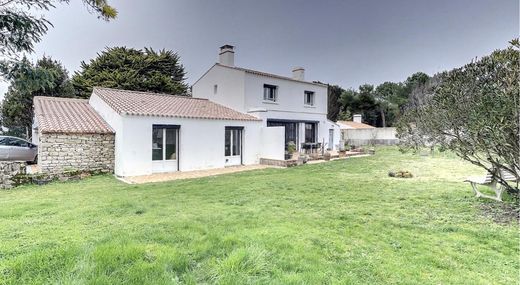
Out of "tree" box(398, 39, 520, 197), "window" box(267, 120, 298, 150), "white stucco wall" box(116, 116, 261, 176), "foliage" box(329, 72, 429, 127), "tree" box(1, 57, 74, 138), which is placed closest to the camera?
"tree" box(398, 39, 520, 197)

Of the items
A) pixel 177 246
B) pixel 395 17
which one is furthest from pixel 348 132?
pixel 177 246

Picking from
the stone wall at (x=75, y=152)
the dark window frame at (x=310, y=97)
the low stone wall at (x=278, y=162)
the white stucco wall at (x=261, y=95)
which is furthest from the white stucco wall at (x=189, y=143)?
the dark window frame at (x=310, y=97)

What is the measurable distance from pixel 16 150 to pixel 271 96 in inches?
700

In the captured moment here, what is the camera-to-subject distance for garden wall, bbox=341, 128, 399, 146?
38750 millimetres

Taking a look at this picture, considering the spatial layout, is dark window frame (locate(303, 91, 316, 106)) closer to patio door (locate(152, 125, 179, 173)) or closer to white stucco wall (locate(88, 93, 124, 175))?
patio door (locate(152, 125, 179, 173))

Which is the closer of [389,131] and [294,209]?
[294,209]

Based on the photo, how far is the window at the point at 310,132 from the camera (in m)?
28.0

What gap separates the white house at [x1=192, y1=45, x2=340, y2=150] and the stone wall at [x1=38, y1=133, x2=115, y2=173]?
10600mm

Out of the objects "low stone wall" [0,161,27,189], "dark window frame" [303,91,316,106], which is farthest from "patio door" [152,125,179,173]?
"dark window frame" [303,91,316,106]

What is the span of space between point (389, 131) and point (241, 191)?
33.4m

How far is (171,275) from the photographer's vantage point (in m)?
4.12

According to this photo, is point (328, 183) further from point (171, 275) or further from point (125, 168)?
point (125, 168)

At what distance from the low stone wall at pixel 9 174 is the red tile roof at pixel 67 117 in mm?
1997

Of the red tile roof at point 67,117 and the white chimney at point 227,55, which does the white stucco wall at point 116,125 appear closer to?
the red tile roof at point 67,117
